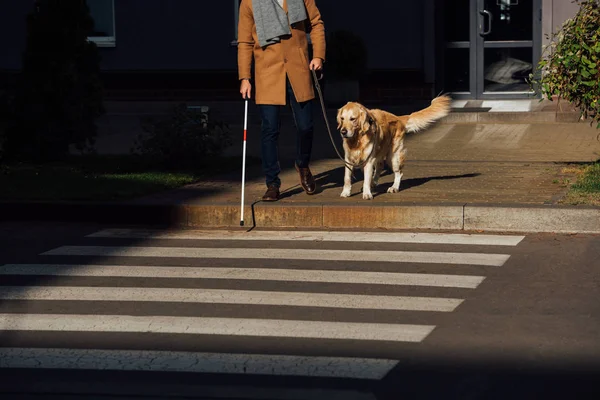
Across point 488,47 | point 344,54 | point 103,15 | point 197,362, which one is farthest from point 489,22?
point 197,362

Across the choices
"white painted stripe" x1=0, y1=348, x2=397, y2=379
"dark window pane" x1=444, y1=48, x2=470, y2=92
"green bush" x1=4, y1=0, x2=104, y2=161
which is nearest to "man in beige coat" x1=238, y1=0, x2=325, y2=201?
"green bush" x1=4, y1=0, x2=104, y2=161

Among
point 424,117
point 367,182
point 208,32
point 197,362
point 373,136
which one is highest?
point 208,32

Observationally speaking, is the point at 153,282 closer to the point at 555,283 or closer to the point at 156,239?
the point at 156,239

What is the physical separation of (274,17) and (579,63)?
3038mm

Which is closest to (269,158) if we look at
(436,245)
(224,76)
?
(436,245)

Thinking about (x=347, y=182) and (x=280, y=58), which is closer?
(x=280, y=58)

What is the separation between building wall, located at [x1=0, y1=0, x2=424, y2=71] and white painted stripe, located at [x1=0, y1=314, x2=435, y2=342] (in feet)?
46.7

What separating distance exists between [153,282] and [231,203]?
2631mm

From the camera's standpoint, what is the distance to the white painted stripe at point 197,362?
5973mm

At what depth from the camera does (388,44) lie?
2092 centimetres

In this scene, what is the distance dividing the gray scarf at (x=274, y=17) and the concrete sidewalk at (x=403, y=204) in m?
1.44

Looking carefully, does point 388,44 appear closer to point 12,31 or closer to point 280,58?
point 12,31

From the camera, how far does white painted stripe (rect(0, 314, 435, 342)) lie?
6699 mm

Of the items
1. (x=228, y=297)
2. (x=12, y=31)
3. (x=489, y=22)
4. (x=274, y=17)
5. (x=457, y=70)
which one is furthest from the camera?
(x=12, y=31)
